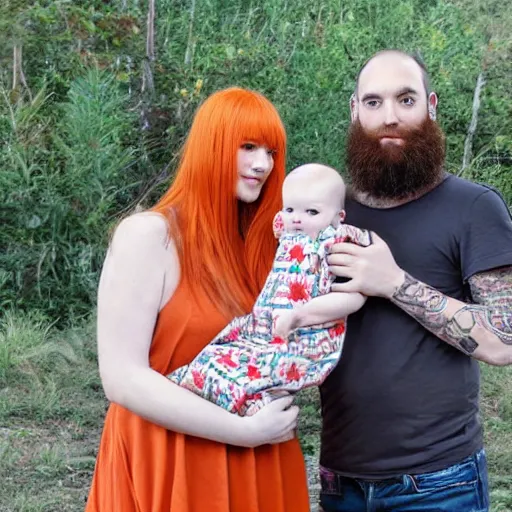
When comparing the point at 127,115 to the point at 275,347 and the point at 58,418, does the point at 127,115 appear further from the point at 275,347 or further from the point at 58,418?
the point at 275,347

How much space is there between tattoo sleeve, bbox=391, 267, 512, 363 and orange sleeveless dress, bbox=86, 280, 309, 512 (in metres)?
0.45

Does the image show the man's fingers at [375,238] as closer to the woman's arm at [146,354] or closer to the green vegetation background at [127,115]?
the woman's arm at [146,354]

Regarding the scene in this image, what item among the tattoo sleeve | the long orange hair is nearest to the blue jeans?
the tattoo sleeve

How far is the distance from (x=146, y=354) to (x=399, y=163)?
2.54 feet

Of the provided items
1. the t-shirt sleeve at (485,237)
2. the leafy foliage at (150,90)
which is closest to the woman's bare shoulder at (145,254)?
the t-shirt sleeve at (485,237)

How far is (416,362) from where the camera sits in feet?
7.22

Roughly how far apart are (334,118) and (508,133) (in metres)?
1.09

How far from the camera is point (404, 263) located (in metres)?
2.24

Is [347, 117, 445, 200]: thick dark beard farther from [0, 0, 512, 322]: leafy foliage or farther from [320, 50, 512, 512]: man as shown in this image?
[0, 0, 512, 322]: leafy foliage

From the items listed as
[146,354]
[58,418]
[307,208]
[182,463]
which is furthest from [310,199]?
[58,418]

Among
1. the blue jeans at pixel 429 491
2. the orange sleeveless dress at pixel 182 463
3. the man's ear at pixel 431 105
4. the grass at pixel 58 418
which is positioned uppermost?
the man's ear at pixel 431 105

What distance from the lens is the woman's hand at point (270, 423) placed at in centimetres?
201

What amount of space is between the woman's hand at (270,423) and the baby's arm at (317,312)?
0.53 ft

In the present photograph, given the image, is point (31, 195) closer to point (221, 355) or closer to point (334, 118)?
point (334, 118)
